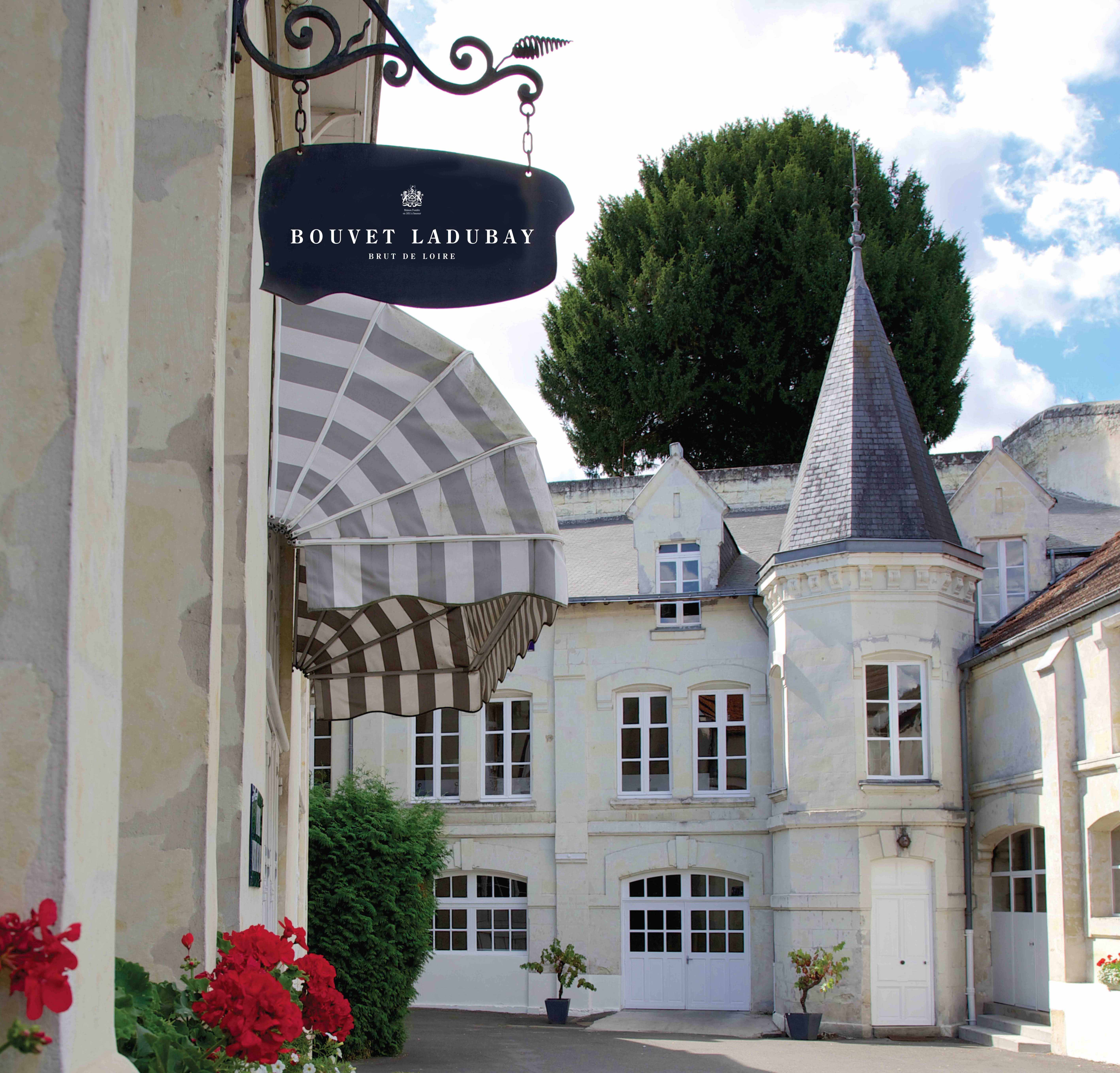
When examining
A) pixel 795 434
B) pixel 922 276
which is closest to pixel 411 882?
pixel 795 434

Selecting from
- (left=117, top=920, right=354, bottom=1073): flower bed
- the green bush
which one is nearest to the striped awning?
(left=117, top=920, right=354, bottom=1073): flower bed

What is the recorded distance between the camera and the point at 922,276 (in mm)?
33094

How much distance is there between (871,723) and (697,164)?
2082 centimetres

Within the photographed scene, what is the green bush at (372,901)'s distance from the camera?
1520 cm

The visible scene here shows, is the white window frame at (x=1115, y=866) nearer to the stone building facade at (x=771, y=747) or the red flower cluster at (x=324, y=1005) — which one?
the stone building facade at (x=771, y=747)

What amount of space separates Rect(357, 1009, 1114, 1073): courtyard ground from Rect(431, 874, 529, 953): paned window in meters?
2.69

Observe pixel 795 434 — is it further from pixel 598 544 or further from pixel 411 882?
pixel 411 882

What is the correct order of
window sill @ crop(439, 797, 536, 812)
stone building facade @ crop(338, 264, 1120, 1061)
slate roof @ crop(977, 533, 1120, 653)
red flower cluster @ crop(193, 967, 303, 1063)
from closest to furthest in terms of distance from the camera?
red flower cluster @ crop(193, 967, 303, 1063)
slate roof @ crop(977, 533, 1120, 653)
stone building facade @ crop(338, 264, 1120, 1061)
window sill @ crop(439, 797, 536, 812)

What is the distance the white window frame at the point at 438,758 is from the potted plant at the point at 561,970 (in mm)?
3221

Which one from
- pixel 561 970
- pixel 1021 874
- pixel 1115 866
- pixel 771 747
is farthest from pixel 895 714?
pixel 561 970

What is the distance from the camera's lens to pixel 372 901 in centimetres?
1576

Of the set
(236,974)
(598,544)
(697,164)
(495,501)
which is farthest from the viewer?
(697,164)

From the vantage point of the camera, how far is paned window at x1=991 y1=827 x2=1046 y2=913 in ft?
58.7

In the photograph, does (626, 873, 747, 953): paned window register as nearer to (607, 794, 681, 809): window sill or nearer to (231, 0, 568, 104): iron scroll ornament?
(607, 794, 681, 809): window sill
